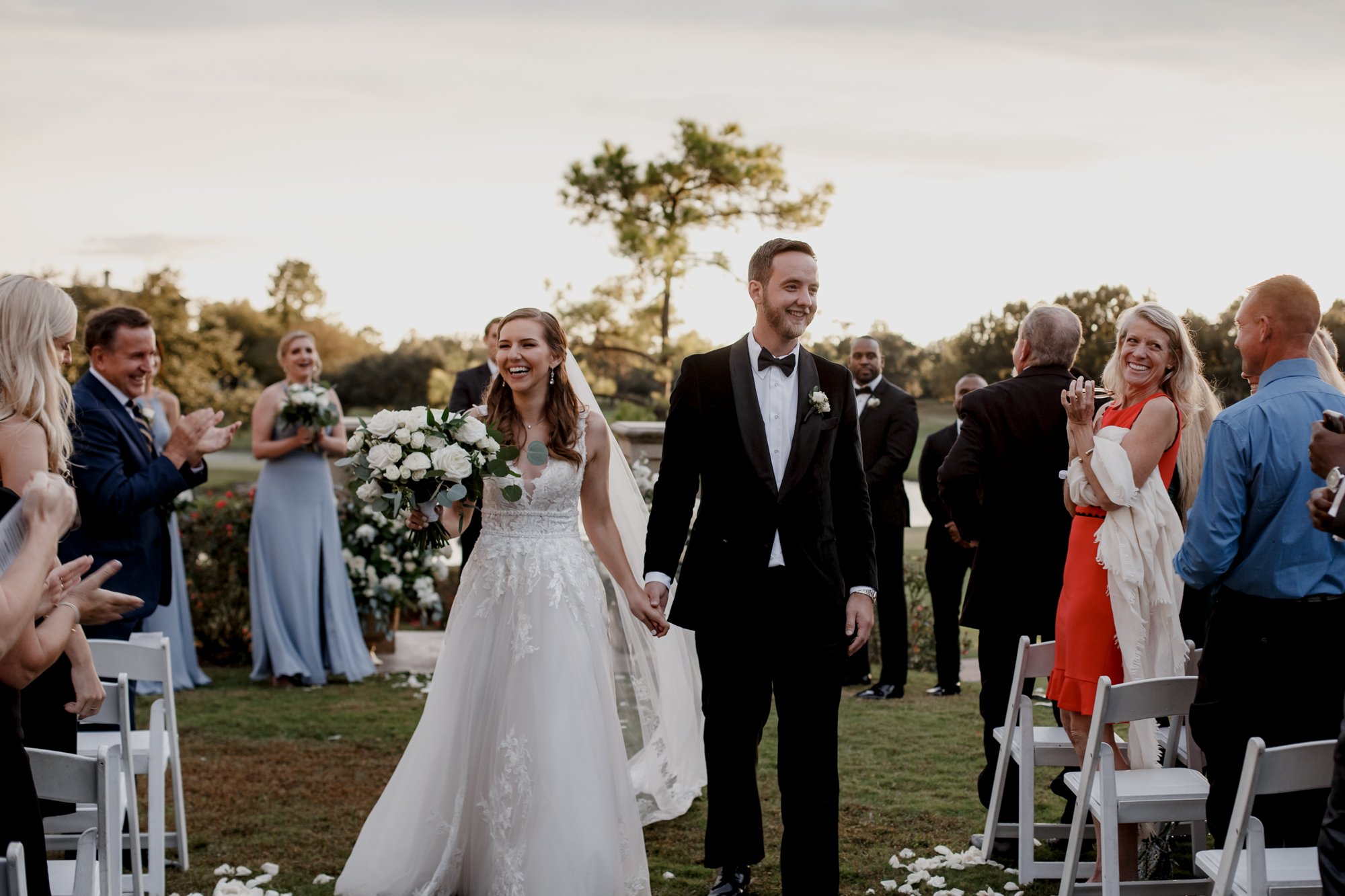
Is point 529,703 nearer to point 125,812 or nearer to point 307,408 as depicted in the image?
point 125,812

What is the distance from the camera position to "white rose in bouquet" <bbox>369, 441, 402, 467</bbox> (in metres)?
4.19

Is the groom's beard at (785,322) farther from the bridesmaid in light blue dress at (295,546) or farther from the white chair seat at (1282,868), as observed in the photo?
the bridesmaid in light blue dress at (295,546)

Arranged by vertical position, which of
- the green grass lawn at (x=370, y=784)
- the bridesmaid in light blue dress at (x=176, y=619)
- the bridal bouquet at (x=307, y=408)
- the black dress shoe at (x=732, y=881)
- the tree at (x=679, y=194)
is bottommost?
the green grass lawn at (x=370, y=784)

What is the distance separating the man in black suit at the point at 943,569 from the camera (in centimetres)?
852

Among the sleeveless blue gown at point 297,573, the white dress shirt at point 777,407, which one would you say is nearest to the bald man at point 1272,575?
the white dress shirt at point 777,407

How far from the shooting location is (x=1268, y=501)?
3416 millimetres

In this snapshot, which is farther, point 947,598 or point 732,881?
point 947,598

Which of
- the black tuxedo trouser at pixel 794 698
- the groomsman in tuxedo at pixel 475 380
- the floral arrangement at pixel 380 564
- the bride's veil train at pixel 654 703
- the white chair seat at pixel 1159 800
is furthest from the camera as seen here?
the floral arrangement at pixel 380 564

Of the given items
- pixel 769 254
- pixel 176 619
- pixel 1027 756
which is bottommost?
pixel 176 619

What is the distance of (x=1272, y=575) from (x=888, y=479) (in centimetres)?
499

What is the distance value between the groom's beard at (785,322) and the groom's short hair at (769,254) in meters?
0.11

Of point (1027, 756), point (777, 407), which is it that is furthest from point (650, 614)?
point (1027, 756)

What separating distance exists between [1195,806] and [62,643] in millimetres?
3353

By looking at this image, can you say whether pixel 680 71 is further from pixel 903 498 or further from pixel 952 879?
Result: pixel 952 879
